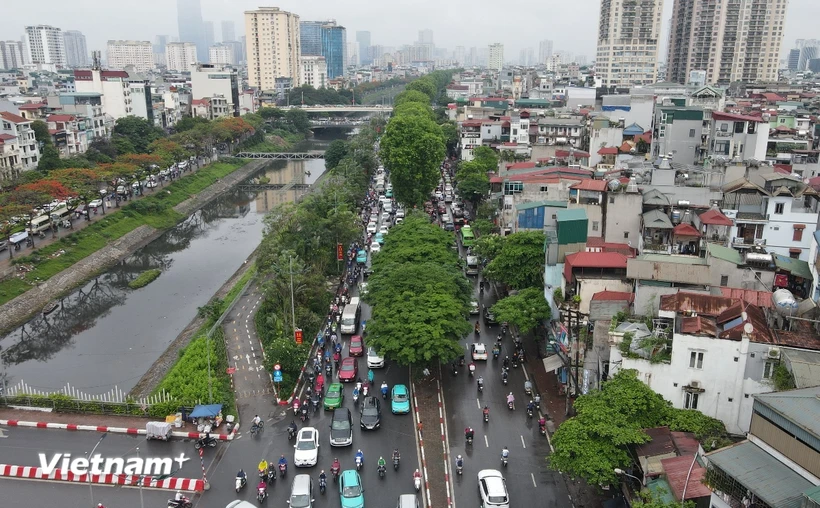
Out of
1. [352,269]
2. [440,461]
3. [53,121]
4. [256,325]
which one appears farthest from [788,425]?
[53,121]

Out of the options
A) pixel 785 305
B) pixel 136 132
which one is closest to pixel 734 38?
pixel 136 132

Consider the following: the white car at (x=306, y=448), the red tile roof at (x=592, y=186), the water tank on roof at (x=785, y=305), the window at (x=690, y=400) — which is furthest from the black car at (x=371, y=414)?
the red tile roof at (x=592, y=186)

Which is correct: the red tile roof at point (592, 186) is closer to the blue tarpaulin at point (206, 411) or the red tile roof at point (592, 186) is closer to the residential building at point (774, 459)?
the residential building at point (774, 459)

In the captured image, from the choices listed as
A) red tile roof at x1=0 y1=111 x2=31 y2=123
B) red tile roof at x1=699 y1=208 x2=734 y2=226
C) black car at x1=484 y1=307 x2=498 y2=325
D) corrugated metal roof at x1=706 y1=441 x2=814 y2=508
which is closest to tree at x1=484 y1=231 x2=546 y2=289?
black car at x1=484 y1=307 x2=498 y2=325

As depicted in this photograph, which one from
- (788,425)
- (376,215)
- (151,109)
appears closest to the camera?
(788,425)

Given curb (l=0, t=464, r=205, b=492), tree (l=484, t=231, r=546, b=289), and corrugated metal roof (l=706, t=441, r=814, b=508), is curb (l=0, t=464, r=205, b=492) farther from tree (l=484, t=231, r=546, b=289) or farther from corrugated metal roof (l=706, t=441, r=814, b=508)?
tree (l=484, t=231, r=546, b=289)

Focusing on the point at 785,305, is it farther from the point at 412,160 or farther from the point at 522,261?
the point at 412,160

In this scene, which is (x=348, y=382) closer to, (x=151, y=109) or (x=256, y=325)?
(x=256, y=325)
